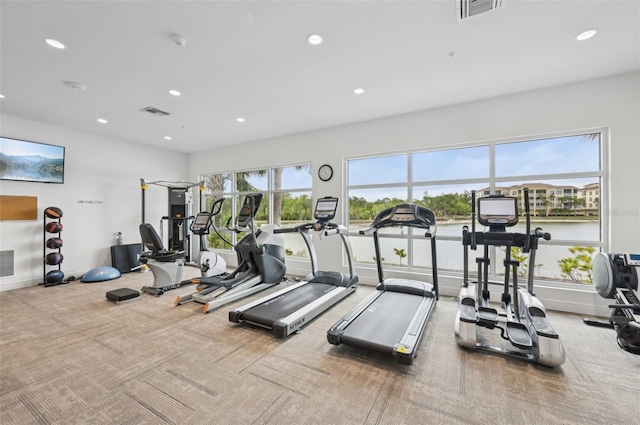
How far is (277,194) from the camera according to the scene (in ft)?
21.3

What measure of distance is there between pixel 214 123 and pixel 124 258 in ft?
12.8

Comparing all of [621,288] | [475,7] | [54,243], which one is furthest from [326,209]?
[54,243]

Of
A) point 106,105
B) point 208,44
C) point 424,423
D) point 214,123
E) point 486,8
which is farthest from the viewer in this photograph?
point 214,123

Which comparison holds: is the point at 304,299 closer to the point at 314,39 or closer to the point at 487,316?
the point at 487,316

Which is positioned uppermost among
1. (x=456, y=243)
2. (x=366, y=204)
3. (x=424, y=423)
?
(x=366, y=204)

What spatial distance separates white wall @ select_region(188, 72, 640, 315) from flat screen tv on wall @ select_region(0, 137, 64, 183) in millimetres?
4731

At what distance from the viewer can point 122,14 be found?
2.39 metres

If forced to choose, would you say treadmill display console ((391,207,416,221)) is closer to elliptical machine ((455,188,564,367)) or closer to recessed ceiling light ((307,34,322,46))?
elliptical machine ((455,188,564,367))

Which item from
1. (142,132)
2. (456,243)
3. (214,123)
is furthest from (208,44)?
(456,243)

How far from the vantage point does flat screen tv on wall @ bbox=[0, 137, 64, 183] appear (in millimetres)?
4797

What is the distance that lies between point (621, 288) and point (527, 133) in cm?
229

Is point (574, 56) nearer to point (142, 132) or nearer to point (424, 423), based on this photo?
point (424, 423)

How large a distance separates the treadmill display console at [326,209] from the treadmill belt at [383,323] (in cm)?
145

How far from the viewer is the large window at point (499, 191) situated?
3838mm
